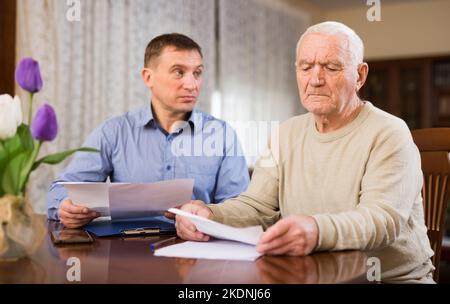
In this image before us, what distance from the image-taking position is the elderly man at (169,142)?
5.68ft

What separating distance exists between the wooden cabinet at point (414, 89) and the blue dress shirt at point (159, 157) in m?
4.13

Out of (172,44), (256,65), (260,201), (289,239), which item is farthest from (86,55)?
(289,239)

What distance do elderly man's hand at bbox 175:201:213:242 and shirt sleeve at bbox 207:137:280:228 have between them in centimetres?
7

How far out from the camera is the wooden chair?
1399 millimetres

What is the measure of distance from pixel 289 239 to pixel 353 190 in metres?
0.34

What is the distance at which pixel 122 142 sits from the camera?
68.9 inches

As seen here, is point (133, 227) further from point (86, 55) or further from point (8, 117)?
point (86, 55)

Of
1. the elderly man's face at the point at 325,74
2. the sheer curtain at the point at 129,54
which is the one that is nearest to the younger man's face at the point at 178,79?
the elderly man's face at the point at 325,74

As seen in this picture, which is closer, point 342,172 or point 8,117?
point 8,117

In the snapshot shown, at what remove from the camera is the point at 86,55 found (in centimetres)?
317

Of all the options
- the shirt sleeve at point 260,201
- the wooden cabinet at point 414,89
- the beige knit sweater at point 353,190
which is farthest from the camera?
the wooden cabinet at point 414,89

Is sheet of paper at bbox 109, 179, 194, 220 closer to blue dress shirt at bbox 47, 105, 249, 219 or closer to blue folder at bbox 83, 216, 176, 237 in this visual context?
blue folder at bbox 83, 216, 176, 237

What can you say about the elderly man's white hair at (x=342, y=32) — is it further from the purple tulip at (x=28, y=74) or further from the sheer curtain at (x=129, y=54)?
the sheer curtain at (x=129, y=54)

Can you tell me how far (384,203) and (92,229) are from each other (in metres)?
0.67
